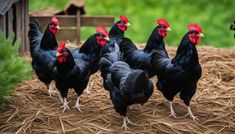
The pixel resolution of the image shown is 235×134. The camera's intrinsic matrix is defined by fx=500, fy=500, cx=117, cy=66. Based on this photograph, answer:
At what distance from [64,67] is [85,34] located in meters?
5.88

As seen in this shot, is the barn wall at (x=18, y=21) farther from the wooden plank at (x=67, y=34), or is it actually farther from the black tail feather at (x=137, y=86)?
the black tail feather at (x=137, y=86)

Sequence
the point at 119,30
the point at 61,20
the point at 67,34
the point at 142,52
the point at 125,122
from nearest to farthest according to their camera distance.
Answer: the point at 125,122 → the point at 142,52 → the point at 119,30 → the point at 61,20 → the point at 67,34

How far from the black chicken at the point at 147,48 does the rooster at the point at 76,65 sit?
47 centimetres

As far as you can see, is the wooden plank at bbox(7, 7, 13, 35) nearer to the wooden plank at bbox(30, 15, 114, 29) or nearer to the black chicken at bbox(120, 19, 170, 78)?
the wooden plank at bbox(30, 15, 114, 29)

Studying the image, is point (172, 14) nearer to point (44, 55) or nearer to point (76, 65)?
point (44, 55)

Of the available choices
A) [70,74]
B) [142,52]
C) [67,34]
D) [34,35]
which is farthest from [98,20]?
[70,74]

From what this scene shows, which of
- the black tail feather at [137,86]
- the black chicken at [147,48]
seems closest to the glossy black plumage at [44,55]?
the black chicken at [147,48]

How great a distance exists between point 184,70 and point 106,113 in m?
1.11

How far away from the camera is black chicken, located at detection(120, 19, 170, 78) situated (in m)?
6.92

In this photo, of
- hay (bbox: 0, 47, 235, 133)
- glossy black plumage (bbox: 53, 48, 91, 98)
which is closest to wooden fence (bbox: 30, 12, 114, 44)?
hay (bbox: 0, 47, 235, 133)

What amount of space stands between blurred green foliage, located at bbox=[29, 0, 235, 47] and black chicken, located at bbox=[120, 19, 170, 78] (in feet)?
15.5

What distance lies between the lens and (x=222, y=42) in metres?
12.1

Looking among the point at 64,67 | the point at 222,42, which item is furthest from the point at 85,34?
the point at 64,67

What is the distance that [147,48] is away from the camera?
7.10 meters
